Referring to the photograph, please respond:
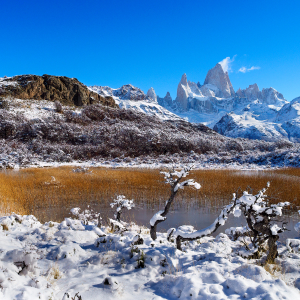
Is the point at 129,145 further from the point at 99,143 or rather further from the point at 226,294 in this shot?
the point at 226,294

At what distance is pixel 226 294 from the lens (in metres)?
2.95

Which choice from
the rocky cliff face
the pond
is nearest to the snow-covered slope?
the rocky cliff face

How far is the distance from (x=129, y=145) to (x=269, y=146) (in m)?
33.6

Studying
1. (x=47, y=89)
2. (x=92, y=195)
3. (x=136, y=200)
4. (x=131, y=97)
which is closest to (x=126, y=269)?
(x=136, y=200)

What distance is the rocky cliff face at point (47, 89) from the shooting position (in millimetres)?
54722

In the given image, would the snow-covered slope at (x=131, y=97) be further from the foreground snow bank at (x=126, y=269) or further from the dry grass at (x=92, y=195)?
the foreground snow bank at (x=126, y=269)

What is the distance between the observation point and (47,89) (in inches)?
2366

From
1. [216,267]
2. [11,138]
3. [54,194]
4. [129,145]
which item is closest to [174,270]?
[216,267]

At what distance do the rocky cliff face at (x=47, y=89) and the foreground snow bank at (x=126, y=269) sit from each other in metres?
59.9

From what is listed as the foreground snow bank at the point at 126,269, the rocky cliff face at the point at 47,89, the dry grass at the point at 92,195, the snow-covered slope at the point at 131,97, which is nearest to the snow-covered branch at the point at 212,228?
the foreground snow bank at the point at 126,269

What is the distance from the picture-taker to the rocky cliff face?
54.7m

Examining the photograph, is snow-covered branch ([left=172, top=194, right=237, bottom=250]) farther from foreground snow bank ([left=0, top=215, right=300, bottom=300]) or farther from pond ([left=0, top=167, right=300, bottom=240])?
pond ([left=0, top=167, right=300, bottom=240])

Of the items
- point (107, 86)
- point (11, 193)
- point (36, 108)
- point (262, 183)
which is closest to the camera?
point (11, 193)

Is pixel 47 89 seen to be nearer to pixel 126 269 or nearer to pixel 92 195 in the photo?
pixel 92 195
